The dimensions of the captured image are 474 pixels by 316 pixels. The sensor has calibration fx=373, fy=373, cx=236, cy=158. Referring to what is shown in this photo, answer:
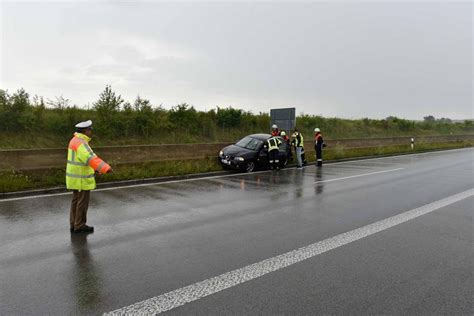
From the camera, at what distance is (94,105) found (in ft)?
69.7

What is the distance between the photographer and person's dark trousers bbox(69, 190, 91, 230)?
5.98 meters

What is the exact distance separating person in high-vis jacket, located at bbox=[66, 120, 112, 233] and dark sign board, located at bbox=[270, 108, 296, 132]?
14926 mm

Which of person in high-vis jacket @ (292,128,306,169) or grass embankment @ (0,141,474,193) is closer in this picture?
grass embankment @ (0,141,474,193)

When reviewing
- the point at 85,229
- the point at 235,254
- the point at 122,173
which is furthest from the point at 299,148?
the point at 235,254

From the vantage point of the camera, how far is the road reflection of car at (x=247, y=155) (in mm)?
14102

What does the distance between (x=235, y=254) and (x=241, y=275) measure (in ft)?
2.40

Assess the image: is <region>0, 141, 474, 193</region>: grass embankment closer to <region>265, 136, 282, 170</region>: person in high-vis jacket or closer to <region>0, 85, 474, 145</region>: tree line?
<region>265, 136, 282, 170</region>: person in high-vis jacket

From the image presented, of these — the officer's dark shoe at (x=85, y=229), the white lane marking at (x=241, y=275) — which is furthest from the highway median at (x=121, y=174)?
the white lane marking at (x=241, y=275)

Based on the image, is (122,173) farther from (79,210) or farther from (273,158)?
(273,158)

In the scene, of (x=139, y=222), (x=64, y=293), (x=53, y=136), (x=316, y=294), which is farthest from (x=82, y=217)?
(x=53, y=136)

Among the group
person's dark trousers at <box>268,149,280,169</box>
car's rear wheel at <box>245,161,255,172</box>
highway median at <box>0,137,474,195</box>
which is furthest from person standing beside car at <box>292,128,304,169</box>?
car's rear wheel at <box>245,161,255,172</box>

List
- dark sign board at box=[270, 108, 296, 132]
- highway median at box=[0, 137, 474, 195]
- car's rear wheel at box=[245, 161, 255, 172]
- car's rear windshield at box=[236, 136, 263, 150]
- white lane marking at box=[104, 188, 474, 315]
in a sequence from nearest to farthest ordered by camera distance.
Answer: white lane marking at box=[104, 188, 474, 315] → highway median at box=[0, 137, 474, 195] → car's rear wheel at box=[245, 161, 255, 172] → car's rear windshield at box=[236, 136, 263, 150] → dark sign board at box=[270, 108, 296, 132]

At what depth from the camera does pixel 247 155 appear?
1432 cm

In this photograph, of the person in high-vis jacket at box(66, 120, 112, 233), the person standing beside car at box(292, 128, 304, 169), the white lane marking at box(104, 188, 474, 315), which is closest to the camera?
the white lane marking at box(104, 188, 474, 315)
